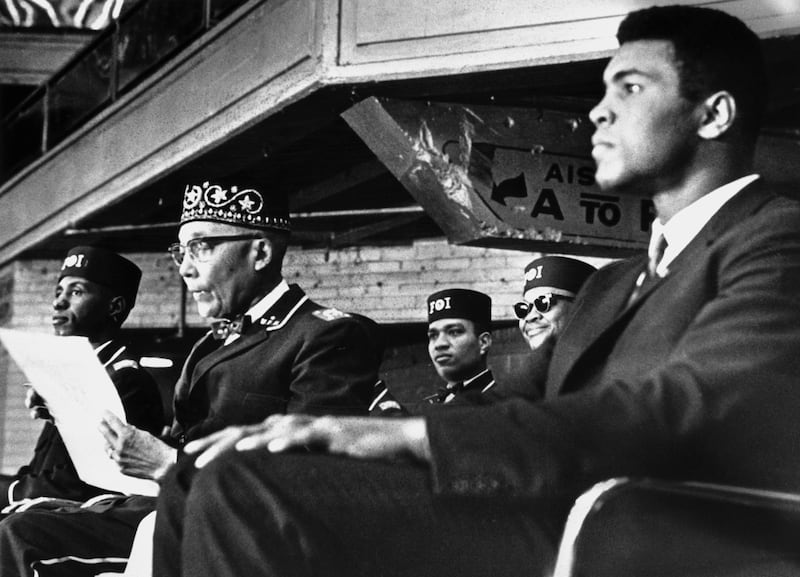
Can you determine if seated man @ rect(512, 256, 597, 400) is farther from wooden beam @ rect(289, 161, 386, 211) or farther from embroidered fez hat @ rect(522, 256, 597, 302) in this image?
wooden beam @ rect(289, 161, 386, 211)

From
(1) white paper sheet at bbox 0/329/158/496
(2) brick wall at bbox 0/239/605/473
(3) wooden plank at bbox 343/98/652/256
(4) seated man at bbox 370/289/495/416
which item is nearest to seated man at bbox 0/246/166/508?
(1) white paper sheet at bbox 0/329/158/496

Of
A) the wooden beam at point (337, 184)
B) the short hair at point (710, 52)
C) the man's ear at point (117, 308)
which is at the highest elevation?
the wooden beam at point (337, 184)

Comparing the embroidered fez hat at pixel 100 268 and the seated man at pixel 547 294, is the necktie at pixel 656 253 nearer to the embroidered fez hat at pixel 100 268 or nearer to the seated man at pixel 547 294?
the embroidered fez hat at pixel 100 268

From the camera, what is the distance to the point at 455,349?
636 centimetres

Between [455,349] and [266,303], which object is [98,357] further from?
[455,349]

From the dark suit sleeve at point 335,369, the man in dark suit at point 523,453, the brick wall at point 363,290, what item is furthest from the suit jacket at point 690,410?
the brick wall at point 363,290

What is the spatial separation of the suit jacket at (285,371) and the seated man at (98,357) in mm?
491

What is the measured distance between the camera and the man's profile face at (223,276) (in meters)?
3.77

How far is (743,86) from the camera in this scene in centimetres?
226

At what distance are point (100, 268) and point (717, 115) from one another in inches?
116

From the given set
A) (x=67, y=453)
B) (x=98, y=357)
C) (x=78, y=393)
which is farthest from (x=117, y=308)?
(x=78, y=393)

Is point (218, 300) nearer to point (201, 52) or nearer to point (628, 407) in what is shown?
point (628, 407)

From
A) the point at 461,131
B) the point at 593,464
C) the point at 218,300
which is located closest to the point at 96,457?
the point at 218,300

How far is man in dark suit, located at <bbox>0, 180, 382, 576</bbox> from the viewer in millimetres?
3373
